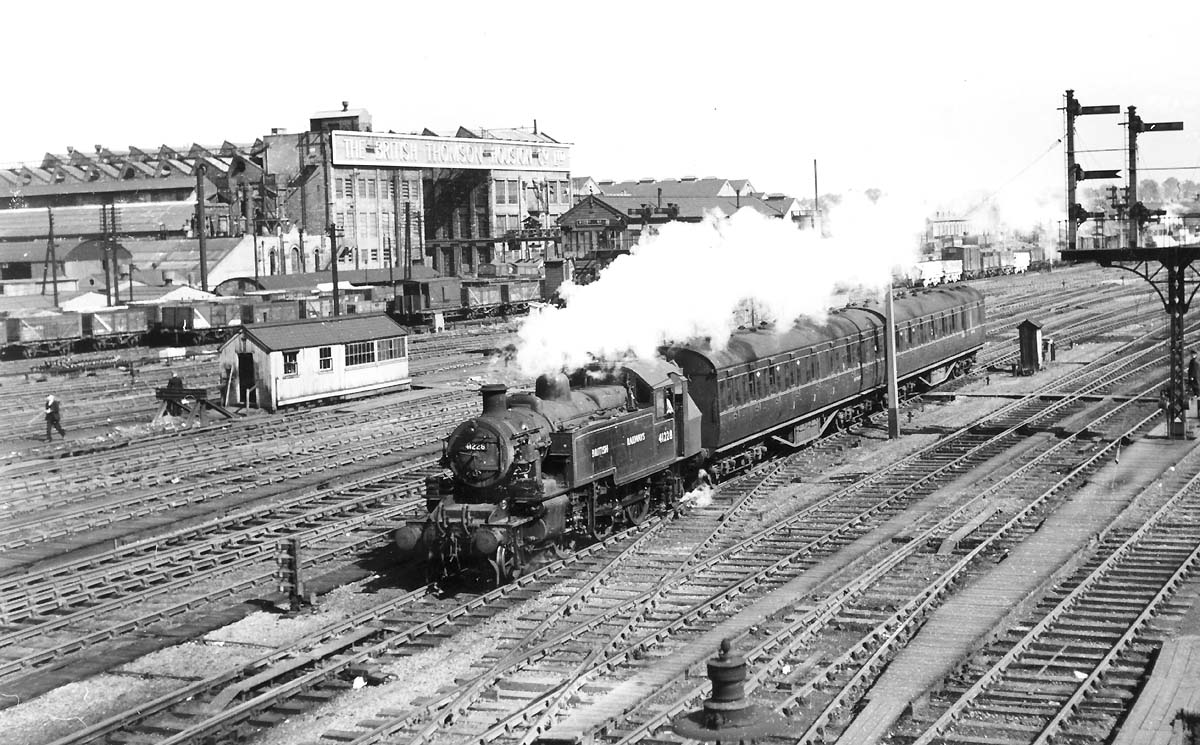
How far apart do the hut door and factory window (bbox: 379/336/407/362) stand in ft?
18.2

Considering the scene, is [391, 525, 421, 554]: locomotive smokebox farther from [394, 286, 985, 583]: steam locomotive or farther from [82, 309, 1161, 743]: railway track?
[82, 309, 1161, 743]: railway track

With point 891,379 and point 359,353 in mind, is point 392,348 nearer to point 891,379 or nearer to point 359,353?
point 359,353

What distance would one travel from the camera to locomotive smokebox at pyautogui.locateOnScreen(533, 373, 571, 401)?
22109 mm

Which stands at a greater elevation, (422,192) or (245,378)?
(422,192)

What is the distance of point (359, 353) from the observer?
1832 inches

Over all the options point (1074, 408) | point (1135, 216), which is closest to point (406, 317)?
point (1074, 408)

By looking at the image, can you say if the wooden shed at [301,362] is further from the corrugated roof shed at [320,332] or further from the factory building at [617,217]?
the factory building at [617,217]

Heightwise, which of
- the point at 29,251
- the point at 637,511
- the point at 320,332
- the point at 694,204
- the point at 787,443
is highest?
the point at 694,204

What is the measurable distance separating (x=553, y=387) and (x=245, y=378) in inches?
949

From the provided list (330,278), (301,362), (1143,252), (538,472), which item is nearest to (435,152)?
(330,278)

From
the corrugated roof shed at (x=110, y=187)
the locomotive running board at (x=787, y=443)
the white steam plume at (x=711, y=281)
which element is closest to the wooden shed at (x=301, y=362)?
the white steam plume at (x=711, y=281)

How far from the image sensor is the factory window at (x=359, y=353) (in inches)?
1811

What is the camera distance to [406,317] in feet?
255

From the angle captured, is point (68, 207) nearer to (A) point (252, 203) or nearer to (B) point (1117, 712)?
(A) point (252, 203)
